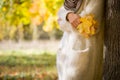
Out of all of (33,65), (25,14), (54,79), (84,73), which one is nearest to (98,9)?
(84,73)

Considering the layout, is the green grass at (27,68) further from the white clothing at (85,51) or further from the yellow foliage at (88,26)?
the yellow foliage at (88,26)

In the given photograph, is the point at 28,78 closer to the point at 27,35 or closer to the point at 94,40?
the point at 94,40

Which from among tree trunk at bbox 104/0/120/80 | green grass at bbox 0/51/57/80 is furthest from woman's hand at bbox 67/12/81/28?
green grass at bbox 0/51/57/80

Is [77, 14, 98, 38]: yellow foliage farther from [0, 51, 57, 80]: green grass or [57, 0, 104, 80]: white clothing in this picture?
[0, 51, 57, 80]: green grass

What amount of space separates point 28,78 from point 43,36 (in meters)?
19.6

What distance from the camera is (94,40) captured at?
5.81m

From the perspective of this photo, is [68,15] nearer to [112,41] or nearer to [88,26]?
[88,26]

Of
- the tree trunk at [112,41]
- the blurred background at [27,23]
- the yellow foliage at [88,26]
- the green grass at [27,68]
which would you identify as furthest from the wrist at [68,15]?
the green grass at [27,68]

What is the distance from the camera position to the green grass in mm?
10727

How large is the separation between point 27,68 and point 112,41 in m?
7.11

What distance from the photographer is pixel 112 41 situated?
5.92 metres

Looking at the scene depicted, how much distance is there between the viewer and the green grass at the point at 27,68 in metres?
10.7

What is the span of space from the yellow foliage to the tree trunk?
0.80 feet

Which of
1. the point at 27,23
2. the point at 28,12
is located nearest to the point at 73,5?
the point at 28,12
